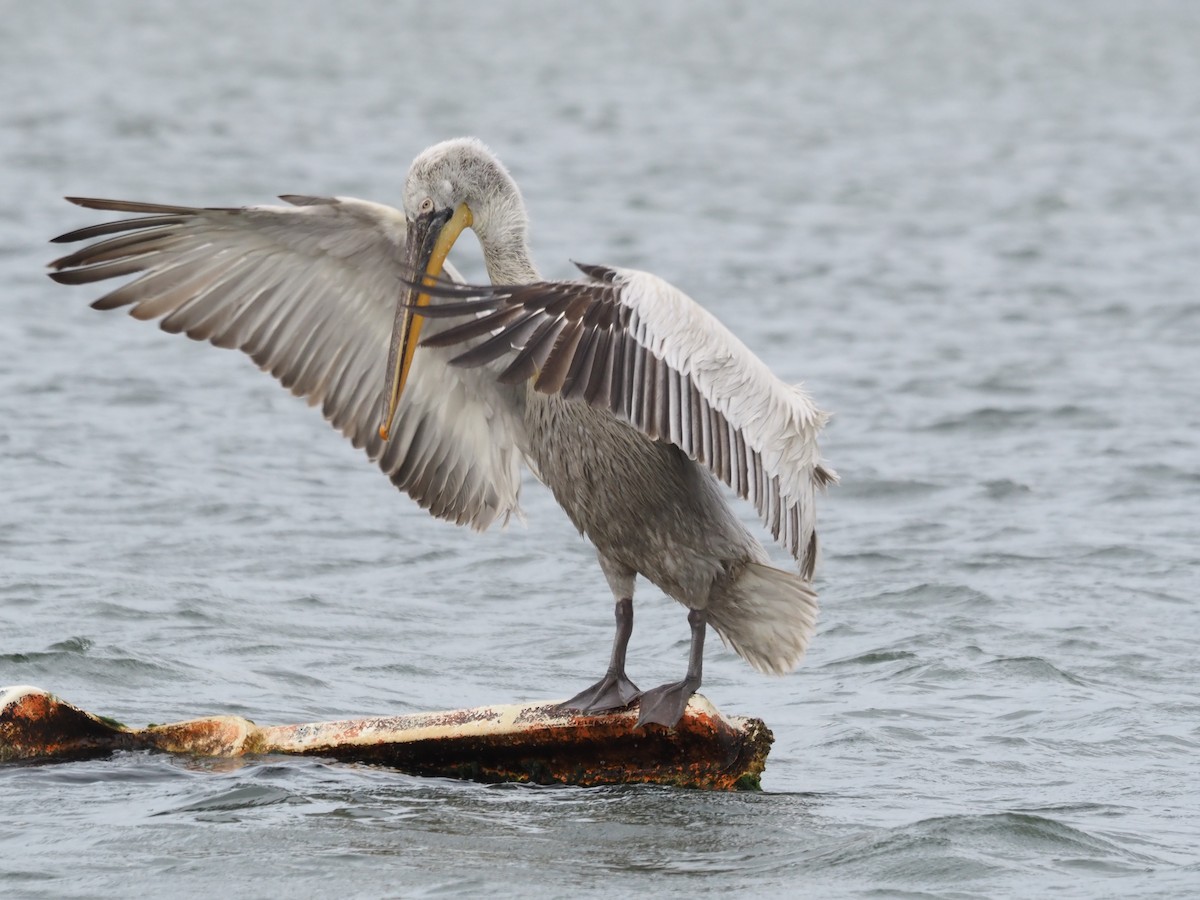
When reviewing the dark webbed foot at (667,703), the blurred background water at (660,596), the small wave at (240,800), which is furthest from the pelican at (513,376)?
the small wave at (240,800)

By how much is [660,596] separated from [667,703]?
8.48 feet

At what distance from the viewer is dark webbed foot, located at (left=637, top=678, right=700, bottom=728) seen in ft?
17.9

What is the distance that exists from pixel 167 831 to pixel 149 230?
1.86m

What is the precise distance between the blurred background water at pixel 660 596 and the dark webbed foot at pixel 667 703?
0.20 meters

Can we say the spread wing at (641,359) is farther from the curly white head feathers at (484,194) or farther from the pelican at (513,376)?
the curly white head feathers at (484,194)

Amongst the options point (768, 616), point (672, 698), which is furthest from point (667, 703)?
point (768, 616)

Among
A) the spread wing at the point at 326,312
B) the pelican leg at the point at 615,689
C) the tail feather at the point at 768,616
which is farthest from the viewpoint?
the spread wing at the point at 326,312

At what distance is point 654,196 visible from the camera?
734 inches

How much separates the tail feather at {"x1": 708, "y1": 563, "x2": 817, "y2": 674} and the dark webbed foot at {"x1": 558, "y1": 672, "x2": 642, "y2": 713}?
34 cm

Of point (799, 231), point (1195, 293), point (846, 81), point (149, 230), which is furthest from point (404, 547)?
point (846, 81)

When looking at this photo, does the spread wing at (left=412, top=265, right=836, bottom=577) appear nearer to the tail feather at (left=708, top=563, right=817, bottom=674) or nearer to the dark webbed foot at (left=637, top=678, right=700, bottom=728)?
the tail feather at (left=708, top=563, right=817, bottom=674)

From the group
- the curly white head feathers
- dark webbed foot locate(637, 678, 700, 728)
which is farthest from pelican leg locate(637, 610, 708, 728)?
the curly white head feathers

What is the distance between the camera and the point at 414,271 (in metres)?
5.57

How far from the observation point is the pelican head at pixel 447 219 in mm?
5637
